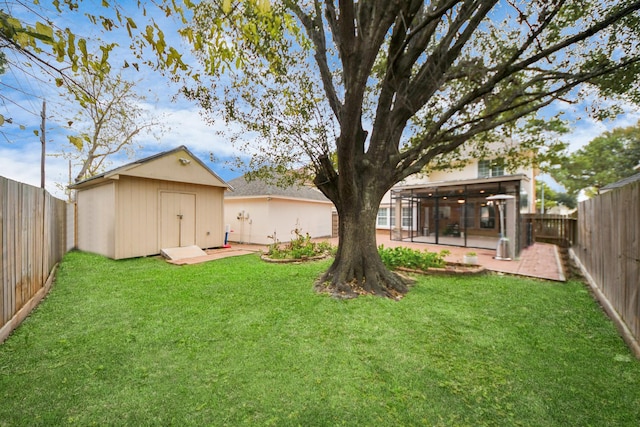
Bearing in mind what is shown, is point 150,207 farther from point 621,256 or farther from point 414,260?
point 621,256

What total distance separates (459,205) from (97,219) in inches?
730

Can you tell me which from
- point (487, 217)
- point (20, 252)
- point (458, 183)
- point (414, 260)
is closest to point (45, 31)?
point (20, 252)

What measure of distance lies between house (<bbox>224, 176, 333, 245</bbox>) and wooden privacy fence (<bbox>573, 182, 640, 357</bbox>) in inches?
407

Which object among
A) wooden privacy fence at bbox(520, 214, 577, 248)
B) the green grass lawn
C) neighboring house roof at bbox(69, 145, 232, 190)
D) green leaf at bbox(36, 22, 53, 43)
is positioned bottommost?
the green grass lawn

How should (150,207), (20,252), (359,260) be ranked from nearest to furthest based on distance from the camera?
(20,252)
(359,260)
(150,207)

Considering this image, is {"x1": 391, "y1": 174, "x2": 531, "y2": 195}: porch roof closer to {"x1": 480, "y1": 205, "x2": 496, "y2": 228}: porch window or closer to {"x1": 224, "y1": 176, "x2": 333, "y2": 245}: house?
{"x1": 480, "y1": 205, "x2": 496, "y2": 228}: porch window

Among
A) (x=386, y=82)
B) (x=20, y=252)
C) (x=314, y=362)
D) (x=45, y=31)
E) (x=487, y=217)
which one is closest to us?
(x=45, y=31)

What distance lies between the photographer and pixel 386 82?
5.18 metres

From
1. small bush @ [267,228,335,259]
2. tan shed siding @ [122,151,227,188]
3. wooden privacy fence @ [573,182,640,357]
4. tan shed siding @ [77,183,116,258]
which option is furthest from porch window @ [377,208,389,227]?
tan shed siding @ [77,183,116,258]

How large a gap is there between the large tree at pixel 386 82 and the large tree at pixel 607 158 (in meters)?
20.6

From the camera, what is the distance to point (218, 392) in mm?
2416

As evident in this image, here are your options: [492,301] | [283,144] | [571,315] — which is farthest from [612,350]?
[283,144]

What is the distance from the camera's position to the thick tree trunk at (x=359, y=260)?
5500 millimetres

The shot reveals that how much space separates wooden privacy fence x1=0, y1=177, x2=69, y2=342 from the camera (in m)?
3.49
